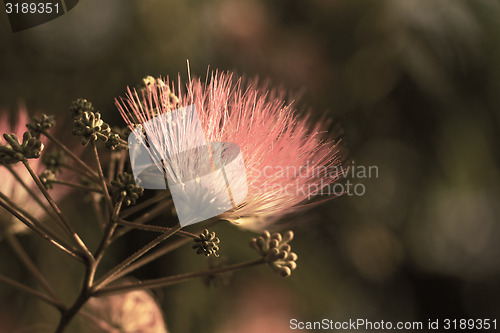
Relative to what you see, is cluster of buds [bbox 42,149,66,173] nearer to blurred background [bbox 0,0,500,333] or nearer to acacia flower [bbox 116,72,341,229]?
acacia flower [bbox 116,72,341,229]

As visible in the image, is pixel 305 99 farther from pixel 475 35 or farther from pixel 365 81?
pixel 475 35

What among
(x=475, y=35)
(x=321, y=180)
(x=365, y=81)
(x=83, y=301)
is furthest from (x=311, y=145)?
(x=475, y=35)

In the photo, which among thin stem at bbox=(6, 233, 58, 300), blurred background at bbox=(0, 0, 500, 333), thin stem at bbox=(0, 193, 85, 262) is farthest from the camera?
blurred background at bbox=(0, 0, 500, 333)

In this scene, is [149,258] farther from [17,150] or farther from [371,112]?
[371,112]

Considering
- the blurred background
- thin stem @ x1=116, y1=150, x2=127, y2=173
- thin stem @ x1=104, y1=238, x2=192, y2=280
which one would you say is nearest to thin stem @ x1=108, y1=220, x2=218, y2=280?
thin stem @ x1=104, y1=238, x2=192, y2=280

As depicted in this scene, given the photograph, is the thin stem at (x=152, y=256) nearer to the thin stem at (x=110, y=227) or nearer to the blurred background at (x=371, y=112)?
the thin stem at (x=110, y=227)
